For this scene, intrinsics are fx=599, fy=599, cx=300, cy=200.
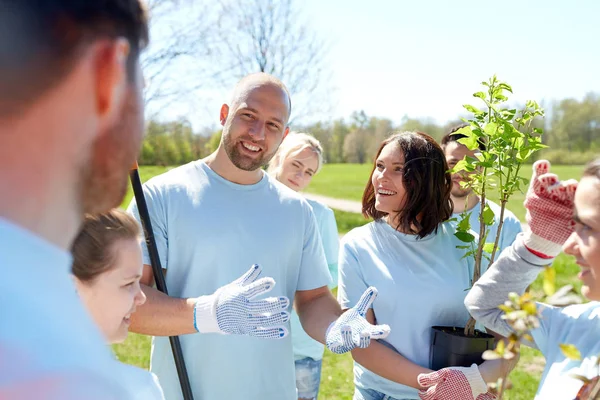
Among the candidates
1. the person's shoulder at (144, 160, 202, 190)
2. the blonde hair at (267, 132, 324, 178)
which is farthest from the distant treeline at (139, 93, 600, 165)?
the person's shoulder at (144, 160, 202, 190)

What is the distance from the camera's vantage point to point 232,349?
240 centimetres

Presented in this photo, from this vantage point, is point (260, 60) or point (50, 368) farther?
point (260, 60)

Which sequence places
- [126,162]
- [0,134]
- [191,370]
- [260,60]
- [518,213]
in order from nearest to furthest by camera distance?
1. [0,134]
2. [126,162]
3. [191,370]
4. [260,60]
5. [518,213]

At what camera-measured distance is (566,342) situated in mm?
1715

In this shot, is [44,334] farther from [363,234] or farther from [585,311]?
[363,234]

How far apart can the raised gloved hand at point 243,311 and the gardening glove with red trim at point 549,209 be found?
2.81 ft

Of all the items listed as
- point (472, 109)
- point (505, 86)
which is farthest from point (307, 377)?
point (505, 86)

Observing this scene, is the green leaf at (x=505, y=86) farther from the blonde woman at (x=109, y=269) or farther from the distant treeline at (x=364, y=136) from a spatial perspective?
the distant treeline at (x=364, y=136)

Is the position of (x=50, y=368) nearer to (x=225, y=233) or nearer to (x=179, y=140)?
(x=225, y=233)

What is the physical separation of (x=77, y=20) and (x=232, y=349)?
1916 mm

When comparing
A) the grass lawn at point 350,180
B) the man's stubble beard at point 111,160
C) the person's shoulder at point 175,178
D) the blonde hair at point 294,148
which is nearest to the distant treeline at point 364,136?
the grass lawn at point 350,180

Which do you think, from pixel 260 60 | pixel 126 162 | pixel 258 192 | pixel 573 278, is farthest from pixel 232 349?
pixel 260 60

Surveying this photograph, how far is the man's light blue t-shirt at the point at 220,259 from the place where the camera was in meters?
2.38

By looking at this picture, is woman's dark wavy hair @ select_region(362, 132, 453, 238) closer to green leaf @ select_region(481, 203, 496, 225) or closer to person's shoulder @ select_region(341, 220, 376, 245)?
person's shoulder @ select_region(341, 220, 376, 245)
